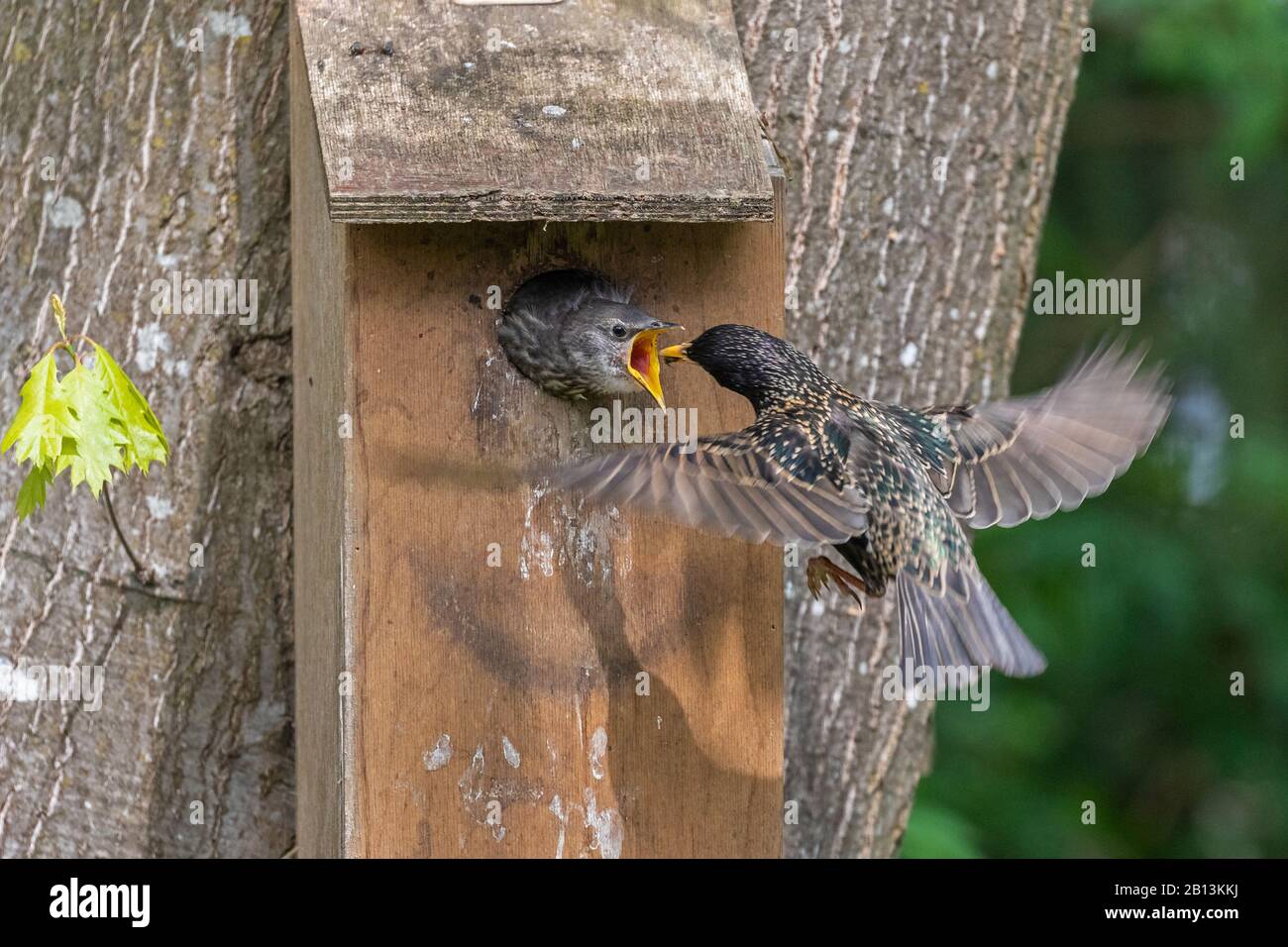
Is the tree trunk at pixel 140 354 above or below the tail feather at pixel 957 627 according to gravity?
above

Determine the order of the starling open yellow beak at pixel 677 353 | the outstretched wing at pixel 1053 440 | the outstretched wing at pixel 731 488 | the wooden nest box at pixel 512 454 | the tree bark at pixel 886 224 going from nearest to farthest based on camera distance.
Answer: the outstretched wing at pixel 731 488 < the wooden nest box at pixel 512 454 < the starling open yellow beak at pixel 677 353 < the outstretched wing at pixel 1053 440 < the tree bark at pixel 886 224

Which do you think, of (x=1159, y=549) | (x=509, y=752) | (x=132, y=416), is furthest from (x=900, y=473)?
(x=1159, y=549)

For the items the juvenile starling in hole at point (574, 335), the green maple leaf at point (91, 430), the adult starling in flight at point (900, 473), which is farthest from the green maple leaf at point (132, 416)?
the adult starling in flight at point (900, 473)

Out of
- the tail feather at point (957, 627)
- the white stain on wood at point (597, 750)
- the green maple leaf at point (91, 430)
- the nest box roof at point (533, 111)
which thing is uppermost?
the nest box roof at point (533, 111)

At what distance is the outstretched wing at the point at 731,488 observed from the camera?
278 cm

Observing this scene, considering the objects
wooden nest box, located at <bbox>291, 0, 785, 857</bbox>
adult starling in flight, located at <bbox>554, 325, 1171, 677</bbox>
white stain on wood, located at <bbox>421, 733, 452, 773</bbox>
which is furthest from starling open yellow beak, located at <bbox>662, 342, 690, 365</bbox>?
white stain on wood, located at <bbox>421, 733, 452, 773</bbox>

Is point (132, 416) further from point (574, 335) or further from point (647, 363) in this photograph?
point (647, 363)

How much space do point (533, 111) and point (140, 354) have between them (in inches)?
41.4

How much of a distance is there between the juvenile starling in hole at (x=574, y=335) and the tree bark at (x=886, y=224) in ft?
2.82

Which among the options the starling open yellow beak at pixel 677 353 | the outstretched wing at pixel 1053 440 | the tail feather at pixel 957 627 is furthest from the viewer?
the outstretched wing at pixel 1053 440

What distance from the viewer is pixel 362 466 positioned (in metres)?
2.92

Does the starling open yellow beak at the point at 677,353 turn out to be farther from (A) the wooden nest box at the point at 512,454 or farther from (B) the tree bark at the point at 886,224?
(B) the tree bark at the point at 886,224

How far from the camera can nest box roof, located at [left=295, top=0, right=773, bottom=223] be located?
2.83 meters

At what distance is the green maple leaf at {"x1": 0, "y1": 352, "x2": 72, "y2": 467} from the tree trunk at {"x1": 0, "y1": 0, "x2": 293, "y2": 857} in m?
0.64
